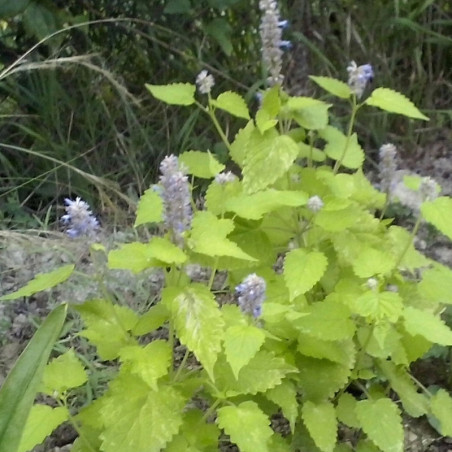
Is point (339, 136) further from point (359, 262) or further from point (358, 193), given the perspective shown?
point (359, 262)

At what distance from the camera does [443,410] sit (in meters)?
1.35

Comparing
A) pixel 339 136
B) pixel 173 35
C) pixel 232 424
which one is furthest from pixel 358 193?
pixel 173 35

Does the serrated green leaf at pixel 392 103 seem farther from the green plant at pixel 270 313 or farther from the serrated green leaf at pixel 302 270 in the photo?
the serrated green leaf at pixel 302 270

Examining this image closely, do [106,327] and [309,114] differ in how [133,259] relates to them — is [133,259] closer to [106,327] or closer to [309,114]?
[106,327]

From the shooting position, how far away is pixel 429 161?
2.59m

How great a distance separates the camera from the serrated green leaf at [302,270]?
3.98 ft

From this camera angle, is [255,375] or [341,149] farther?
[341,149]

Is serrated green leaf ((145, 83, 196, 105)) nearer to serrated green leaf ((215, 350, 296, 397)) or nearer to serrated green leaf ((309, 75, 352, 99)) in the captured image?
serrated green leaf ((309, 75, 352, 99))

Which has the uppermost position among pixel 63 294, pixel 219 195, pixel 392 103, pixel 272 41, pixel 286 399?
pixel 272 41

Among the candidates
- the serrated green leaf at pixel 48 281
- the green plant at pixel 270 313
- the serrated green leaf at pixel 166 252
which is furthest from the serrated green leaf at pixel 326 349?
the serrated green leaf at pixel 48 281

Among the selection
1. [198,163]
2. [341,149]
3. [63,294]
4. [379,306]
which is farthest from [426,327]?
[63,294]

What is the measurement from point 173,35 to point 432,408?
1.49 meters

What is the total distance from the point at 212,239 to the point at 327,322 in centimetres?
27

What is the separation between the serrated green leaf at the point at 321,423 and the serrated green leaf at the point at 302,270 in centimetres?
21
